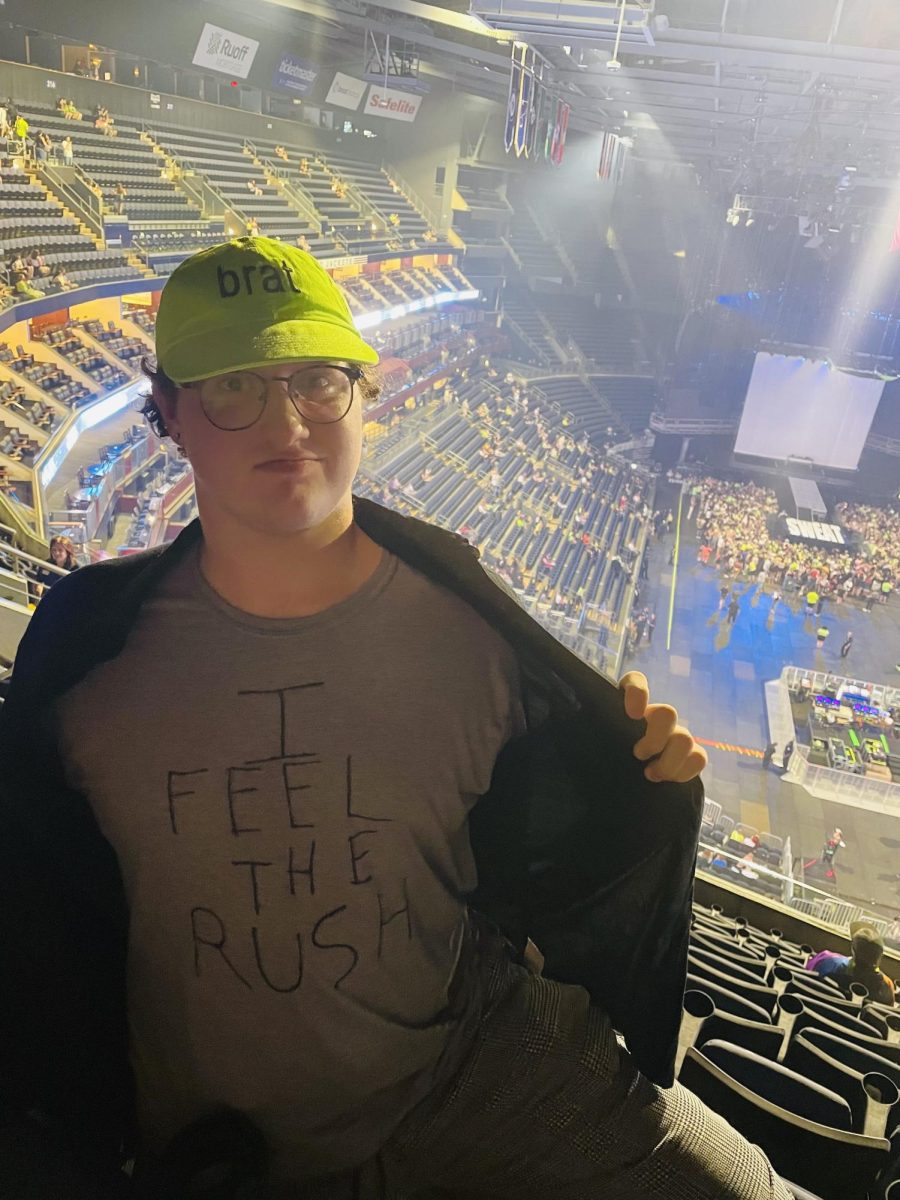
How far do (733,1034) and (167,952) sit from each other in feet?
6.30

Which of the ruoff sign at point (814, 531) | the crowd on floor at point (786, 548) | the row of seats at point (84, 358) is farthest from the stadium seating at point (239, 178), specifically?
the ruoff sign at point (814, 531)

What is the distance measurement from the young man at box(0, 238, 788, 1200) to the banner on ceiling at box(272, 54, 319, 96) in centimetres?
1944

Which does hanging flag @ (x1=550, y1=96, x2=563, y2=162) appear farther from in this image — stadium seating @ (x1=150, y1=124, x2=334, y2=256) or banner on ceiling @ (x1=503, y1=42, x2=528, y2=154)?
stadium seating @ (x1=150, y1=124, x2=334, y2=256)

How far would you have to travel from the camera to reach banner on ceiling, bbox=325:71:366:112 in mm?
18516

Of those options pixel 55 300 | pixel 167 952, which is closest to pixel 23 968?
pixel 167 952

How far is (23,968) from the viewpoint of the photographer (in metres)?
0.98

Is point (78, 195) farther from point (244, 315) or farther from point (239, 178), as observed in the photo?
point (244, 315)

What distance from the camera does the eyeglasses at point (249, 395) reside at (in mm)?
980

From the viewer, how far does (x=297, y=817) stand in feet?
3.20

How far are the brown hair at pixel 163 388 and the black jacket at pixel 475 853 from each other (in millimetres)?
160

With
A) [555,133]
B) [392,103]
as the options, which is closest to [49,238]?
[555,133]

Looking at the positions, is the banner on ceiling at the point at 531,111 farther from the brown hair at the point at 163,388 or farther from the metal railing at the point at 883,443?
the metal railing at the point at 883,443

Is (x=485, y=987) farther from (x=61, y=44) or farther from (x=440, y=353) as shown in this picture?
(x=440, y=353)

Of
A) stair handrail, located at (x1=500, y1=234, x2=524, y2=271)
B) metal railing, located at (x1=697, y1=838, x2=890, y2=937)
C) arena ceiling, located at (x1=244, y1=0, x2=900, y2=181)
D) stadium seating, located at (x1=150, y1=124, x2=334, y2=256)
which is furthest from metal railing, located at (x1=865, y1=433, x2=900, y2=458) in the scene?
metal railing, located at (x1=697, y1=838, x2=890, y2=937)
